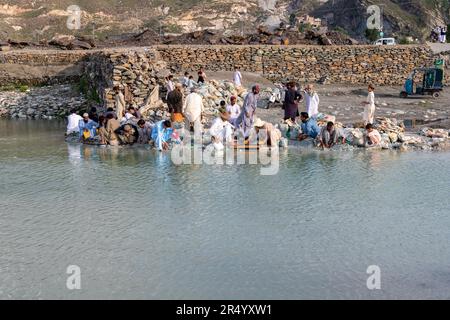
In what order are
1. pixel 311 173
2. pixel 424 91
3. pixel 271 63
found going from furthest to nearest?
pixel 271 63 → pixel 424 91 → pixel 311 173

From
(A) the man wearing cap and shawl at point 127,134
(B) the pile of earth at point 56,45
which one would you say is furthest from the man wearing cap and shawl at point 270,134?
(B) the pile of earth at point 56,45

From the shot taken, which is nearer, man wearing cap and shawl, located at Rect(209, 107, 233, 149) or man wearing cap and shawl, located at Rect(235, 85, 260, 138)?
man wearing cap and shawl, located at Rect(209, 107, 233, 149)

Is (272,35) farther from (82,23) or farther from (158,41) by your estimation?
(82,23)

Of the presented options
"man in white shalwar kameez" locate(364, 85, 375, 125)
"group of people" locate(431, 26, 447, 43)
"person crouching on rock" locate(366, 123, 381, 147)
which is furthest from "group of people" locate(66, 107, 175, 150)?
"group of people" locate(431, 26, 447, 43)

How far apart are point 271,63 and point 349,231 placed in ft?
65.8

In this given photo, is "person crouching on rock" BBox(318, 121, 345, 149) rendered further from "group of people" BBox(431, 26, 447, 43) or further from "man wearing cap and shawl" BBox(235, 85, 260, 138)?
"group of people" BBox(431, 26, 447, 43)

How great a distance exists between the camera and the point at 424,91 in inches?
930

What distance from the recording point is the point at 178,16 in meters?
57.1

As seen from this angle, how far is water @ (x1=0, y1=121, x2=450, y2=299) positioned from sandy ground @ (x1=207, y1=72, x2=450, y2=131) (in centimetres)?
552

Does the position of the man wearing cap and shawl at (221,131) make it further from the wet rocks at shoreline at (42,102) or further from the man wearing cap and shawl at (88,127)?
the wet rocks at shoreline at (42,102)

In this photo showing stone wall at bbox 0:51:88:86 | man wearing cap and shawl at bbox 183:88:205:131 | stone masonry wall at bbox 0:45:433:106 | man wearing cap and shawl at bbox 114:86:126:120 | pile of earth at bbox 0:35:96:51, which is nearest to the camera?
man wearing cap and shawl at bbox 183:88:205:131

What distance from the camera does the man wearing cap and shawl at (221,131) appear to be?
1332cm

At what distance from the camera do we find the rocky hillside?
54.4 meters

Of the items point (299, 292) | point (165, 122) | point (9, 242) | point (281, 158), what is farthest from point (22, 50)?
point (299, 292)
